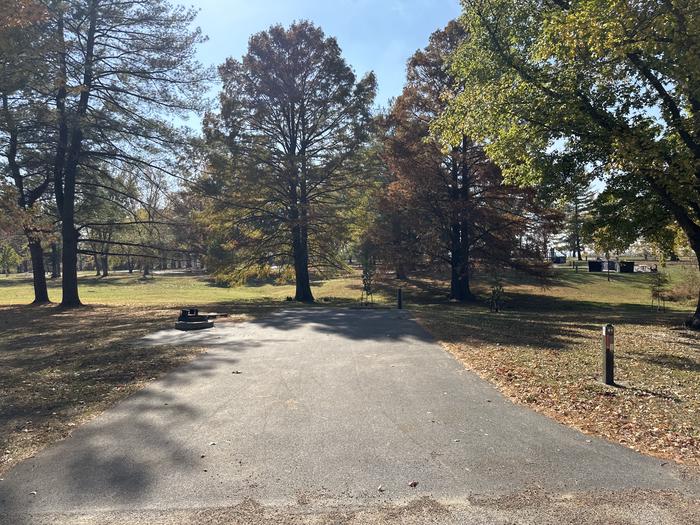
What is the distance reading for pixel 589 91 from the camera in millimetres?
12547

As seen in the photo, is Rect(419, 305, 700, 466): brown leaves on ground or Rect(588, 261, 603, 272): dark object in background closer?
Rect(419, 305, 700, 466): brown leaves on ground

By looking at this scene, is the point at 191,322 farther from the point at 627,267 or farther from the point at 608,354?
the point at 627,267

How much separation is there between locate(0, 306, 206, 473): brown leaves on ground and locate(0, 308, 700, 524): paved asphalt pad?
386mm

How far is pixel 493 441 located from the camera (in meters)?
4.70

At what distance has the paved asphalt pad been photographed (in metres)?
3.40

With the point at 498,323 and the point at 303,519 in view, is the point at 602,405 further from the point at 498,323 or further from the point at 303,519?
the point at 498,323

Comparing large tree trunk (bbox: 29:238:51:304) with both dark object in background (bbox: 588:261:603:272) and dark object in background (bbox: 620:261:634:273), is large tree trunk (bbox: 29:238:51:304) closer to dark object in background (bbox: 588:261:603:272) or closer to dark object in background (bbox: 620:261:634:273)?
dark object in background (bbox: 588:261:603:272)

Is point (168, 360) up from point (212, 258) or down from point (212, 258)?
down

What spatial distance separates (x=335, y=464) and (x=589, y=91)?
40.6 ft

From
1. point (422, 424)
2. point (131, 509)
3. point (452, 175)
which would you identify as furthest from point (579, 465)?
point (452, 175)

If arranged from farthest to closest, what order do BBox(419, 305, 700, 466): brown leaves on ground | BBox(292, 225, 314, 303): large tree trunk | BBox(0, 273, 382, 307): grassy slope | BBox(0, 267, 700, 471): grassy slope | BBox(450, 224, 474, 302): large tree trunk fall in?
BBox(450, 224, 474, 302): large tree trunk
BBox(0, 273, 382, 307): grassy slope
BBox(292, 225, 314, 303): large tree trunk
BBox(0, 267, 700, 471): grassy slope
BBox(419, 305, 700, 466): brown leaves on ground

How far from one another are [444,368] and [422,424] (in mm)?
2887

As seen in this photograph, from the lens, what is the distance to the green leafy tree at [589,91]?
30.1 ft

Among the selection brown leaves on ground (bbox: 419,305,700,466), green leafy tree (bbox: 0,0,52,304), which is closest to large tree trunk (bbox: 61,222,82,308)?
green leafy tree (bbox: 0,0,52,304)
